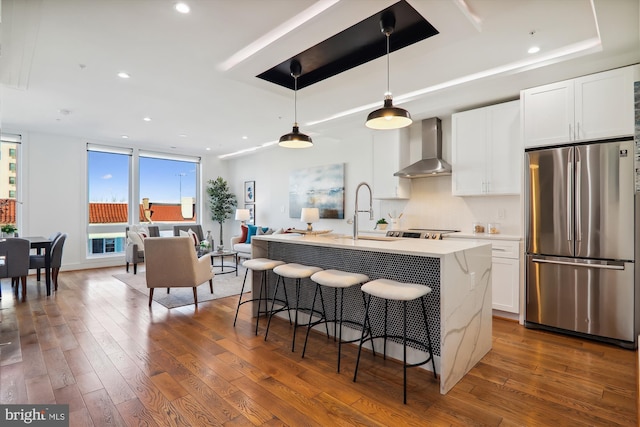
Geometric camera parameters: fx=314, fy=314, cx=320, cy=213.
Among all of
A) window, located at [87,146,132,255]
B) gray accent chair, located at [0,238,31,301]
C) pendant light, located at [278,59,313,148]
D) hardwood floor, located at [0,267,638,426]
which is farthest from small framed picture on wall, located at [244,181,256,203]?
hardwood floor, located at [0,267,638,426]

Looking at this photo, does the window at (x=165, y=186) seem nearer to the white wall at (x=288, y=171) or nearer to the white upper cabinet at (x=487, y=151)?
the white wall at (x=288, y=171)

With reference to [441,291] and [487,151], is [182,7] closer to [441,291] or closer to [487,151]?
[441,291]

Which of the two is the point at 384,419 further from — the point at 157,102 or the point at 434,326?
the point at 157,102

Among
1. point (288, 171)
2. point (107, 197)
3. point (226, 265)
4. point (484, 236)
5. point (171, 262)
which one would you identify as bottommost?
point (226, 265)

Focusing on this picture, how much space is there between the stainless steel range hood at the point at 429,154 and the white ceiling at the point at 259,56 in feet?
0.81

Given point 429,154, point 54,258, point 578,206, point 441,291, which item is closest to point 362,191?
point 429,154

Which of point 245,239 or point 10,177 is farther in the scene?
point 245,239

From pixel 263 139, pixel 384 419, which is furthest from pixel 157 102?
pixel 384 419

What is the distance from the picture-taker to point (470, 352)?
2465 mm

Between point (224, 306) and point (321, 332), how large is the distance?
5.13 feet

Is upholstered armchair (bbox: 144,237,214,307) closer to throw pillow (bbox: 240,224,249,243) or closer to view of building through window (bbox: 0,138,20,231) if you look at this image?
throw pillow (bbox: 240,224,249,243)

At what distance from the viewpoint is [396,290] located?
2.13 metres

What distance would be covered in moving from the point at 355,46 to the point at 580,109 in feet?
7.77

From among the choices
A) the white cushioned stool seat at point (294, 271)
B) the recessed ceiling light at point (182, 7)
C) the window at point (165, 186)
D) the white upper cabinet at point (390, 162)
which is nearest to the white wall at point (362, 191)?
the white upper cabinet at point (390, 162)
